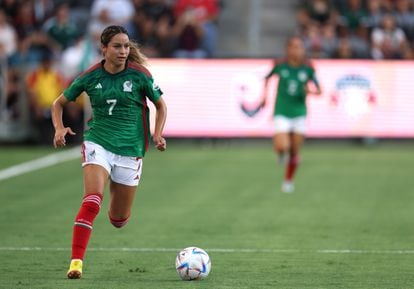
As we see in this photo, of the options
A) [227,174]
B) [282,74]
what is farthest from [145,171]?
[282,74]

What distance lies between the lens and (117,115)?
1034cm

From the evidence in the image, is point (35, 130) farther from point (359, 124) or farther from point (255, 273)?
point (255, 273)

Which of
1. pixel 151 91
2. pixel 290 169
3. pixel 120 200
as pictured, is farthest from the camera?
pixel 290 169

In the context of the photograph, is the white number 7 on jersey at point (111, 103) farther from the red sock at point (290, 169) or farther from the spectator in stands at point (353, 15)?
the spectator in stands at point (353, 15)

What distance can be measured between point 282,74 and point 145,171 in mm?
3755

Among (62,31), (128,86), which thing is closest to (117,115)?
(128,86)

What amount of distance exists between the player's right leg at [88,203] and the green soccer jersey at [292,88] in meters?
9.06

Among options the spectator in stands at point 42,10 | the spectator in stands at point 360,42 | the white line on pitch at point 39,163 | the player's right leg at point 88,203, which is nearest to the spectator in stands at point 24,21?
the spectator in stands at point 42,10

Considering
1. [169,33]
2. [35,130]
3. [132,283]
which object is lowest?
[132,283]

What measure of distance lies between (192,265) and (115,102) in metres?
1.64

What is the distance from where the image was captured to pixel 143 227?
14070mm

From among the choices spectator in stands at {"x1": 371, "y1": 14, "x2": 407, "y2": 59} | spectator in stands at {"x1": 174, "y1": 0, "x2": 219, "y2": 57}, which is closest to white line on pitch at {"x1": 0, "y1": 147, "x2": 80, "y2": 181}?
spectator in stands at {"x1": 174, "y1": 0, "x2": 219, "y2": 57}

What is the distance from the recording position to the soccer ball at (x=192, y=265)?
9734 mm

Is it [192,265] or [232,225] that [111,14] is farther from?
[192,265]
